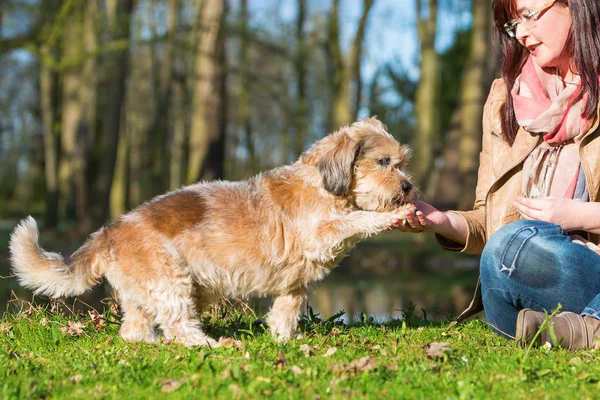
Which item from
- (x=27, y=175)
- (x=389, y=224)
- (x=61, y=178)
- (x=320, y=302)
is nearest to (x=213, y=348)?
(x=389, y=224)

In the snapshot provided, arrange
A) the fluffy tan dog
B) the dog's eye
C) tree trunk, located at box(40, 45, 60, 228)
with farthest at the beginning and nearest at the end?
1. tree trunk, located at box(40, 45, 60, 228)
2. the dog's eye
3. the fluffy tan dog

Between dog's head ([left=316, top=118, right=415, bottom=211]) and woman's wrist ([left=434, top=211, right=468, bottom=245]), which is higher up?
dog's head ([left=316, top=118, right=415, bottom=211])

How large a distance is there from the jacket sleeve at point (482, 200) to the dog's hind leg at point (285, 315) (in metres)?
1.15

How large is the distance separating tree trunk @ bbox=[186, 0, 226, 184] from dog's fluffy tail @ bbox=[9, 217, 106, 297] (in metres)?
11.8

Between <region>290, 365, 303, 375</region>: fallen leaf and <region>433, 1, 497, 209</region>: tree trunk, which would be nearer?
<region>290, 365, 303, 375</region>: fallen leaf

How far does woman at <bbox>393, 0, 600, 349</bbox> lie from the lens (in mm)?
4258

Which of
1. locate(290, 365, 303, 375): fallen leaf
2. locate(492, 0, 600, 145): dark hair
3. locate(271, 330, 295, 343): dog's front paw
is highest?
locate(492, 0, 600, 145): dark hair

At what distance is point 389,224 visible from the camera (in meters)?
4.92

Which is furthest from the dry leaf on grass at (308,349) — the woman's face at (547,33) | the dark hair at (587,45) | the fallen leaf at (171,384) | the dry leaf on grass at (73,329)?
the woman's face at (547,33)

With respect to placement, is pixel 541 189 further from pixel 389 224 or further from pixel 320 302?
pixel 320 302

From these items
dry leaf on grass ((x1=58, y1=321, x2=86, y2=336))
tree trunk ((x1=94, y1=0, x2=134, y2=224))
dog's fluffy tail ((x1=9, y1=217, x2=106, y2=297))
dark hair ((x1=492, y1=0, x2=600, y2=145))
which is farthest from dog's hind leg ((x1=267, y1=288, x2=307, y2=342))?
tree trunk ((x1=94, y1=0, x2=134, y2=224))

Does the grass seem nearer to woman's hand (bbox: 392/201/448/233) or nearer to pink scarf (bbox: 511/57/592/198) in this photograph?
woman's hand (bbox: 392/201/448/233)

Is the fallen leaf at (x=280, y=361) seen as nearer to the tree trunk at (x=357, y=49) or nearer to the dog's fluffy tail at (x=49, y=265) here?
the dog's fluffy tail at (x=49, y=265)

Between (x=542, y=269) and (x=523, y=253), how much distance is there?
0.15 m
